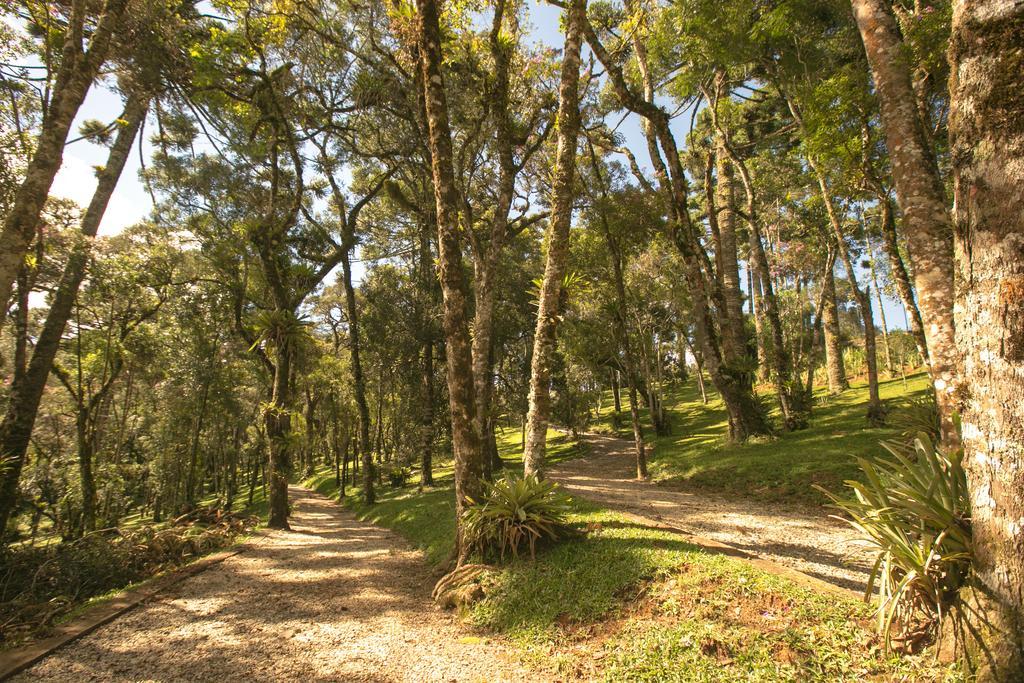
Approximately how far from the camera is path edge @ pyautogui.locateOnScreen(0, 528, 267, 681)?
4.29 meters

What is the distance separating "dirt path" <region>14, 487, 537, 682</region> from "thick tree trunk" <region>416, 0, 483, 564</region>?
1373mm

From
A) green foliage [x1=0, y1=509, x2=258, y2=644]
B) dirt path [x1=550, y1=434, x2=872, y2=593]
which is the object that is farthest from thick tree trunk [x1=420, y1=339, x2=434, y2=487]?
green foliage [x1=0, y1=509, x2=258, y2=644]

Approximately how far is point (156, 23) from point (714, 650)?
14.2 meters

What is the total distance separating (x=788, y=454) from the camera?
9.60 m

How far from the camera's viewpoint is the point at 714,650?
131 inches

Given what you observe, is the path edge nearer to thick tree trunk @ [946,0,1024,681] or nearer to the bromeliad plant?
the bromeliad plant

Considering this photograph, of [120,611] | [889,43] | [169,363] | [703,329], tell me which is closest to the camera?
[889,43]

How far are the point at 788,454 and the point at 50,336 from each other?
15068mm

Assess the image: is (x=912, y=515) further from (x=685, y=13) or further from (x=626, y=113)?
(x=626, y=113)

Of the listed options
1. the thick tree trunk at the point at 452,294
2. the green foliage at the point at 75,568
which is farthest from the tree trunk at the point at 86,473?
the thick tree trunk at the point at 452,294

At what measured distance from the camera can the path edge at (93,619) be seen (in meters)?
4.29

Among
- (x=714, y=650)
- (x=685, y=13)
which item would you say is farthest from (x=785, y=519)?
(x=685, y=13)

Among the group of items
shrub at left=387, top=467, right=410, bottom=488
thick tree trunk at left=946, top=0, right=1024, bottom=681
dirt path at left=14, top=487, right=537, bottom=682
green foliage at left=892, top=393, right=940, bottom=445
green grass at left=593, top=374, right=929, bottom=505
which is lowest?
shrub at left=387, top=467, right=410, bottom=488

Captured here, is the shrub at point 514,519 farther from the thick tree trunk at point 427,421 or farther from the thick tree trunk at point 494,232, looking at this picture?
the thick tree trunk at point 427,421
